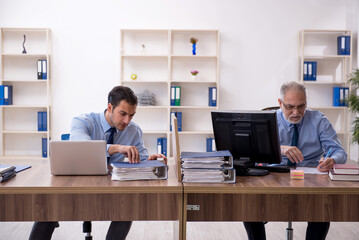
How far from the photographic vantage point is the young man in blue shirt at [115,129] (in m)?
2.41

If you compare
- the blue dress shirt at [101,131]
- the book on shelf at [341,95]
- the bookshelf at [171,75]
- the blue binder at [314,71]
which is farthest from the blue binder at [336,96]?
the blue dress shirt at [101,131]

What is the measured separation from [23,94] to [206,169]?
4.69 m

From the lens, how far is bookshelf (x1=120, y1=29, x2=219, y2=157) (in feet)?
19.8

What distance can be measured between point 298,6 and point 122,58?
259 cm

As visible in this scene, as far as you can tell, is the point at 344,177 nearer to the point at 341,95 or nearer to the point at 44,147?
the point at 341,95

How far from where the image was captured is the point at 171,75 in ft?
20.0

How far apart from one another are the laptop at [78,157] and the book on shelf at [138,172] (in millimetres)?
100

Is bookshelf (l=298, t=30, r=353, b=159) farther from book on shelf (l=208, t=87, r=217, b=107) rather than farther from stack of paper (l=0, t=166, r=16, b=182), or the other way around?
stack of paper (l=0, t=166, r=16, b=182)

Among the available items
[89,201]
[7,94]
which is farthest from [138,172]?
[7,94]

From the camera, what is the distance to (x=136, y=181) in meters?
2.06

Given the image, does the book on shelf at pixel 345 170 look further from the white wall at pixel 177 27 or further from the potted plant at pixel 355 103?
the white wall at pixel 177 27

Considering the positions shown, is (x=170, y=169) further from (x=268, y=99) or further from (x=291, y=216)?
(x=268, y=99)

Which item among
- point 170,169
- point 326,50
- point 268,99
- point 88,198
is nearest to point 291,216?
point 170,169

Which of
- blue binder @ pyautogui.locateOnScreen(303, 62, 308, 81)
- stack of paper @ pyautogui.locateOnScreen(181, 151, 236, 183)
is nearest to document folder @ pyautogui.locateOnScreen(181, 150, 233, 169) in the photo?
stack of paper @ pyautogui.locateOnScreen(181, 151, 236, 183)
